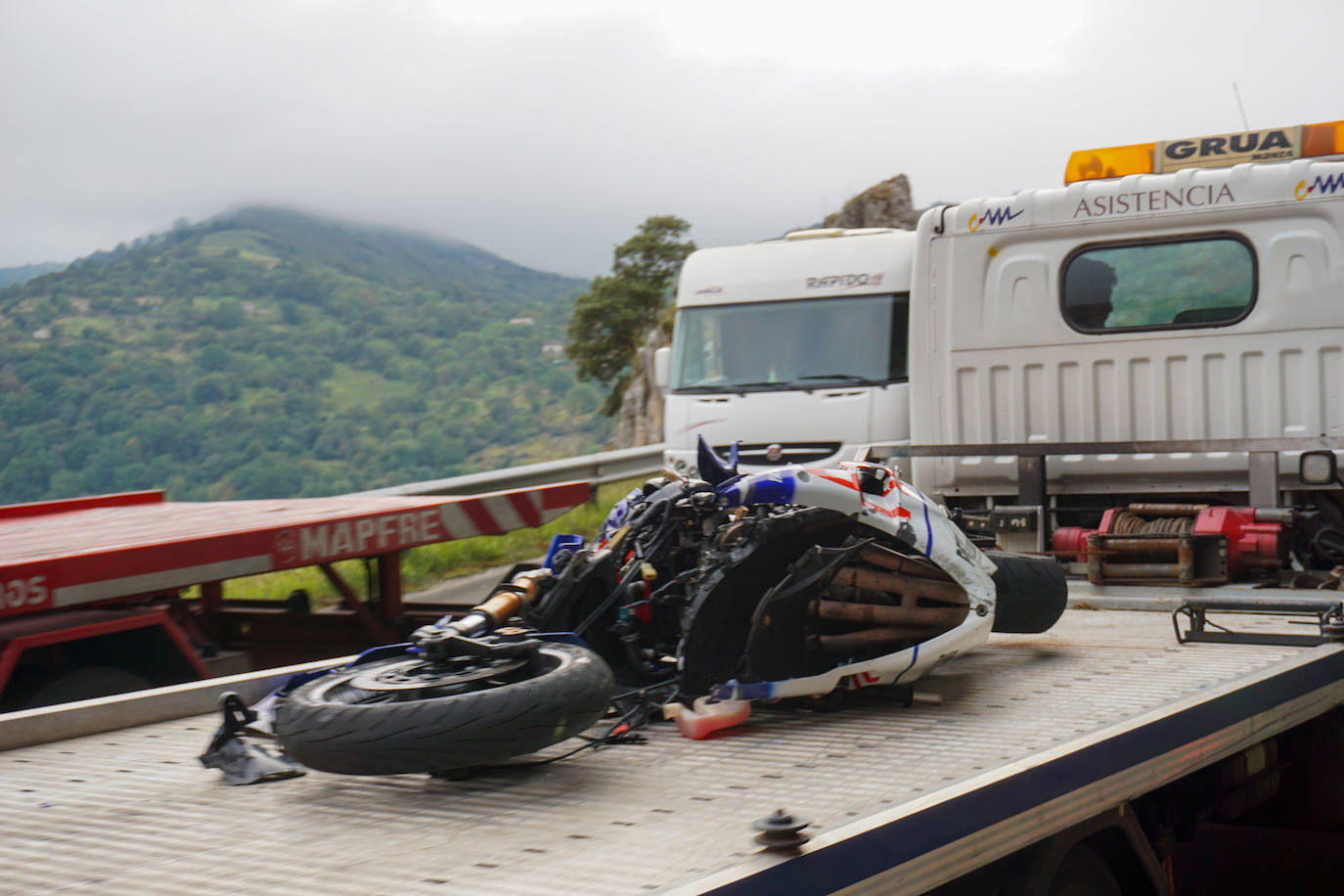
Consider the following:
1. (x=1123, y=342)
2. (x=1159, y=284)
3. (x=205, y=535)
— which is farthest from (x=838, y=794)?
(x=1159, y=284)

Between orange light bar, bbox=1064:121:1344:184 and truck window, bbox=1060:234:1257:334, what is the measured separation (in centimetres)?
66

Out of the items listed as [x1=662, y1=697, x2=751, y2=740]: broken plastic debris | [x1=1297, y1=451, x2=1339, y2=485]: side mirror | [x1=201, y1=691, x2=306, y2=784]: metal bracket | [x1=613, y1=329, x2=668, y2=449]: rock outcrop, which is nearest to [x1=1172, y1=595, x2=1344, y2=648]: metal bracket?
[x1=1297, y1=451, x2=1339, y2=485]: side mirror

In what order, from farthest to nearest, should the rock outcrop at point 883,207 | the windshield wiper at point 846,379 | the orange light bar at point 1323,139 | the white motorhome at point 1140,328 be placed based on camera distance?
the rock outcrop at point 883,207
the windshield wiper at point 846,379
the orange light bar at point 1323,139
the white motorhome at point 1140,328

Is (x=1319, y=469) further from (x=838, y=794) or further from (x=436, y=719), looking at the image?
(x=436, y=719)

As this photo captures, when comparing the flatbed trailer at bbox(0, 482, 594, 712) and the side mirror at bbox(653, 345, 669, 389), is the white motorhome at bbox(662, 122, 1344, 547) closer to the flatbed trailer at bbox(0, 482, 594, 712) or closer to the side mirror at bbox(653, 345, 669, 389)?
the flatbed trailer at bbox(0, 482, 594, 712)

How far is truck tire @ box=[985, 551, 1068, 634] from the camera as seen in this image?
14.8 feet

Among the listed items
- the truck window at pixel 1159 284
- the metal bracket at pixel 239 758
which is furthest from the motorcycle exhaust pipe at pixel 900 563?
the truck window at pixel 1159 284

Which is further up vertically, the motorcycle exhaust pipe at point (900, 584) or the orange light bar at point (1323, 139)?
the orange light bar at point (1323, 139)

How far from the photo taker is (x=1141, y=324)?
7.04 metres

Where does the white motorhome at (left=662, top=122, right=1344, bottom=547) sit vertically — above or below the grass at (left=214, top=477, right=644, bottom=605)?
above

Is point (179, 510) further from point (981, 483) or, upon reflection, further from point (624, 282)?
point (624, 282)

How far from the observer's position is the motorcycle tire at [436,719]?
284 cm

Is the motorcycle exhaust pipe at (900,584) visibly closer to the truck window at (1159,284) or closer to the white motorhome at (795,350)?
the truck window at (1159,284)

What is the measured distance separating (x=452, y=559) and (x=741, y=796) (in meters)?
8.73
